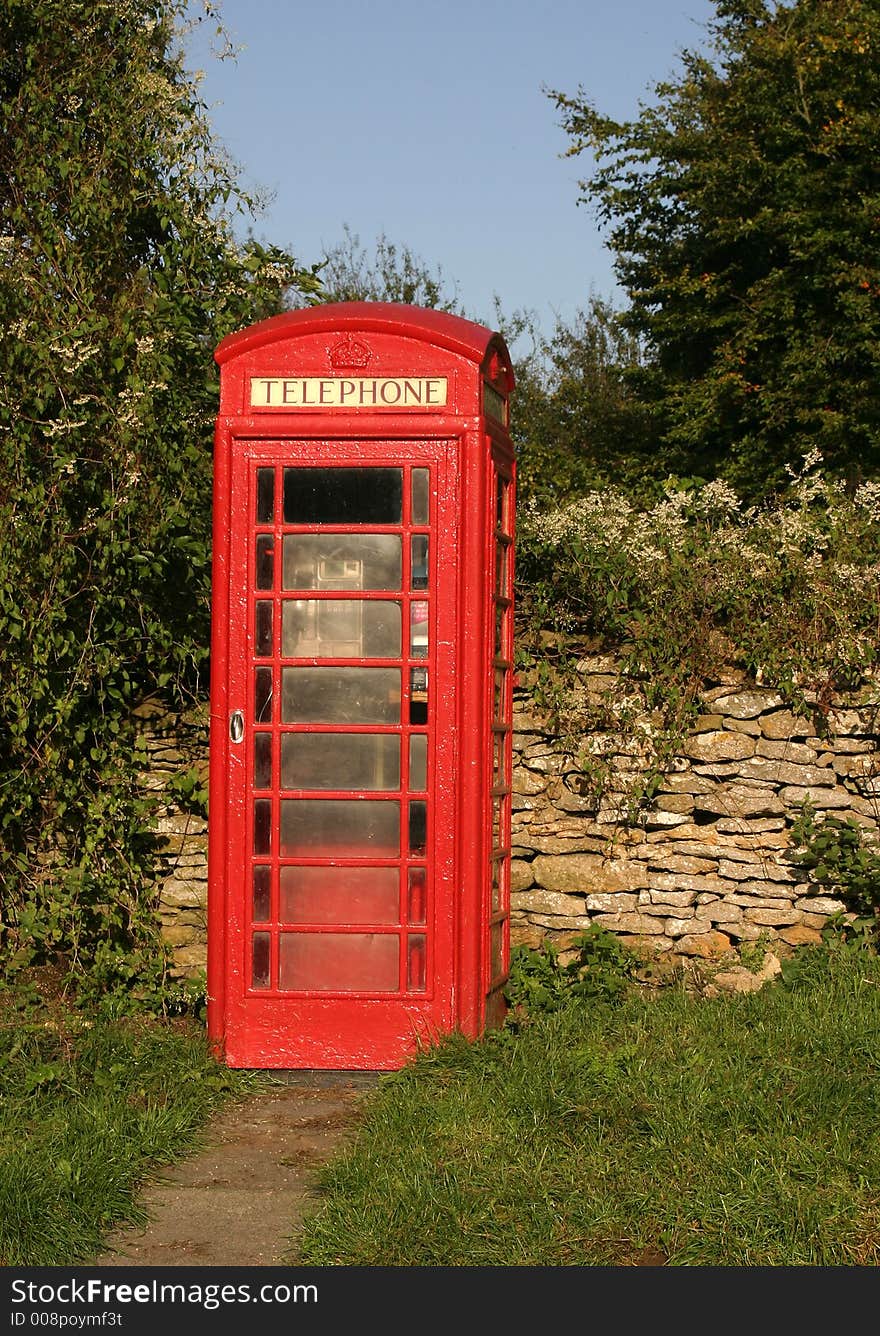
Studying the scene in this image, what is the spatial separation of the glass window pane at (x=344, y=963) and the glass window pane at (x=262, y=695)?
0.91 m

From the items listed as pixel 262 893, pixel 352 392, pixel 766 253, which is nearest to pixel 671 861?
pixel 262 893

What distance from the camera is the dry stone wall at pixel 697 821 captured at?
654 cm

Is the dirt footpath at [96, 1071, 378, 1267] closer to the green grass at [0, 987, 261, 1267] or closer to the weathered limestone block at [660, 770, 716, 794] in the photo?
the green grass at [0, 987, 261, 1267]

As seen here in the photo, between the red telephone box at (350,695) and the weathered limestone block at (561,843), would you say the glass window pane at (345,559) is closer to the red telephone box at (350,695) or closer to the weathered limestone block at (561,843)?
the red telephone box at (350,695)

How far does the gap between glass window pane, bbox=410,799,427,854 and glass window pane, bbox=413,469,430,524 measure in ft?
3.82

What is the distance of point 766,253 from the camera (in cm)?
1318

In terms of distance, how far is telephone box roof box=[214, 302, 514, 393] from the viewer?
5.58 m

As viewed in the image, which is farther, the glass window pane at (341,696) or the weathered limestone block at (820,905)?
the weathered limestone block at (820,905)

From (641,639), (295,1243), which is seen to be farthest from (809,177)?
(295,1243)

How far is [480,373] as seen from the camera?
5582mm

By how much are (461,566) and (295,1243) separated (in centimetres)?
267

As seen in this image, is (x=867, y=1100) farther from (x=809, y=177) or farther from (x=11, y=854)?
(x=809, y=177)

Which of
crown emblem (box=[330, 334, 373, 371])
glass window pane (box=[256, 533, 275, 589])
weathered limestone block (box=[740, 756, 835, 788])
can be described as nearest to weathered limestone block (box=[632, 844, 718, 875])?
weathered limestone block (box=[740, 756, 835, 788])

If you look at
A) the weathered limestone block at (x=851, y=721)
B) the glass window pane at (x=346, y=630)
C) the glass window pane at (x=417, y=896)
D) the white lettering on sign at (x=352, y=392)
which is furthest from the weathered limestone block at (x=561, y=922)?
the white lettering on sign at (x=352, y=392)
